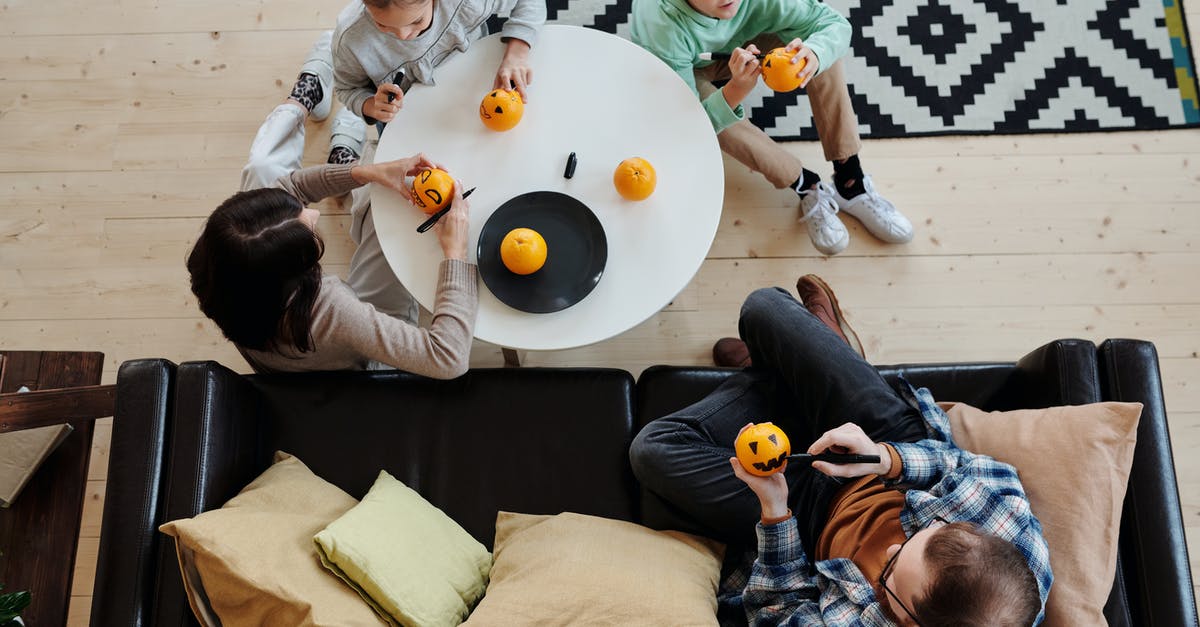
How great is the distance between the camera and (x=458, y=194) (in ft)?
5.05

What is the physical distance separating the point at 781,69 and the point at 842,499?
86cm

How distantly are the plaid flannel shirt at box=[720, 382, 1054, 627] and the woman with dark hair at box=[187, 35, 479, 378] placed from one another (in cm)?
69

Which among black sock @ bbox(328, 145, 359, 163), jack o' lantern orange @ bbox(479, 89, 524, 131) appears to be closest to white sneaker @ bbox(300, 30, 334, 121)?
Answer: black sock @ bbox(328, 145, 359, 163)

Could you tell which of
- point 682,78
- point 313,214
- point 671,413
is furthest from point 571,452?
point 682,78

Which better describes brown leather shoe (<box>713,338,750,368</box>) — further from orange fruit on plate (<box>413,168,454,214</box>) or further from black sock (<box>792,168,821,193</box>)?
orange fruit on plate (<box>413,168,454,214</box>)

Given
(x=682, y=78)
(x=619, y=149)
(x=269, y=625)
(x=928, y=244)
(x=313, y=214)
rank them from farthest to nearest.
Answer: (x=928, y=244), (x=682, y=78), (x=619, y=149), (x=313, y=214), (x=269, y=625)

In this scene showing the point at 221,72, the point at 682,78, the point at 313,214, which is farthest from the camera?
the point at 221,72

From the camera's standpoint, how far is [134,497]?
141cm

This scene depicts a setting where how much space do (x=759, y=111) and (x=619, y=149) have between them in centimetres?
81

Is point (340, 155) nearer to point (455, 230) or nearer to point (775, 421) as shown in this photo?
point (455, 230)

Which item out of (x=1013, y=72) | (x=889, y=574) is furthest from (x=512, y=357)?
(x=1013, y=72)

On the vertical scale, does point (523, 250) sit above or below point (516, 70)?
below

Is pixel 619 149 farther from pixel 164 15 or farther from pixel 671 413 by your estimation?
pixel 164 15

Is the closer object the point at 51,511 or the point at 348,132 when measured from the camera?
the point at 51,511
